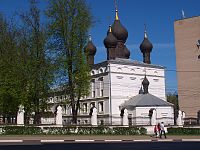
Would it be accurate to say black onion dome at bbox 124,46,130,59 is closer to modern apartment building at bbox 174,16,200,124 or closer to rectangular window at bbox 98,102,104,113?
modern apartment building at bbox 174,16,200,124

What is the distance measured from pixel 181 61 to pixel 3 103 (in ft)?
148

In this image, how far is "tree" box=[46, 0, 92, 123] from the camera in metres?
33.9

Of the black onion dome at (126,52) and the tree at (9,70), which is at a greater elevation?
the black onion dome at (126,52)

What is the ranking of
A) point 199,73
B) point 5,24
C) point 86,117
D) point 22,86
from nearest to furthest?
point 22,86 < point 5,24 < point 86,117 < point 199,73

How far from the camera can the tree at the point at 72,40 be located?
1334 inches

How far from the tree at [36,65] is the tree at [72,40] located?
48.7 inches

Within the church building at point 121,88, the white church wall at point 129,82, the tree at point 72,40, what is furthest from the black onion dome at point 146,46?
the tree at point 72,40

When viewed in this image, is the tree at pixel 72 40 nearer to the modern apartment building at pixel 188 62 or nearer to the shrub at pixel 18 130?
the shrub at pixel 18 130

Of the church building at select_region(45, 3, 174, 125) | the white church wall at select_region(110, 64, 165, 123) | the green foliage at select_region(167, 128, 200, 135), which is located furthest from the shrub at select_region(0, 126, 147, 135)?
the white church wall at select_region(110, 64, 165, 123)

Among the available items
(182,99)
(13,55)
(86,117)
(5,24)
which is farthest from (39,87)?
(182,99)

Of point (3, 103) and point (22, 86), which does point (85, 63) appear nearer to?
point (22, 86)

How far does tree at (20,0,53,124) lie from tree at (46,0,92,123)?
124 cm

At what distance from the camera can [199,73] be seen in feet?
222

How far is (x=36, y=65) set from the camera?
33.0m
